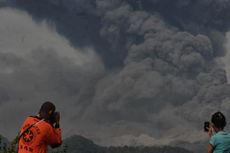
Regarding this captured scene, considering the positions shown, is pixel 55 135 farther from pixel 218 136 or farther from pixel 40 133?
pixel 218 136

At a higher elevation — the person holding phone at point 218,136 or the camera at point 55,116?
the camera at point 55,116

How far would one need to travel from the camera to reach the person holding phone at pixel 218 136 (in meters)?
11.3

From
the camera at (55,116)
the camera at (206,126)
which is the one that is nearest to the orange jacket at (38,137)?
the camera at (55,116)

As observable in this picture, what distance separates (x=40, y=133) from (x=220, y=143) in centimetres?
469

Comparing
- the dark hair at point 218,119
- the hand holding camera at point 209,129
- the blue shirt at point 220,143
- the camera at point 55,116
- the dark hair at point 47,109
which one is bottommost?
the blue shirt at point 220,143

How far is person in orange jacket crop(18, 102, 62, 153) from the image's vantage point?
10750mm

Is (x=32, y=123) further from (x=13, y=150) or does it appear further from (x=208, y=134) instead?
(x=13, y=150)

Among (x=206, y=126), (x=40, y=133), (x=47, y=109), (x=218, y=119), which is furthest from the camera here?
(x=206, y=126)

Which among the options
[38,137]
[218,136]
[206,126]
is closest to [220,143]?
[218,136]

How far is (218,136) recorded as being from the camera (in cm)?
1145

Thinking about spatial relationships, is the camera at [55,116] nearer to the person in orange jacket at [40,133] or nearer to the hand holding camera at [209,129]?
the person in orange jacket at [40,133]

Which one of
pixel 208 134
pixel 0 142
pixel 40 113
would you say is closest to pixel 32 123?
pixel 40 113

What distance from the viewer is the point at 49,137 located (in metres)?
10.8

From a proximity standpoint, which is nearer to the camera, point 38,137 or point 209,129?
point 38,137
